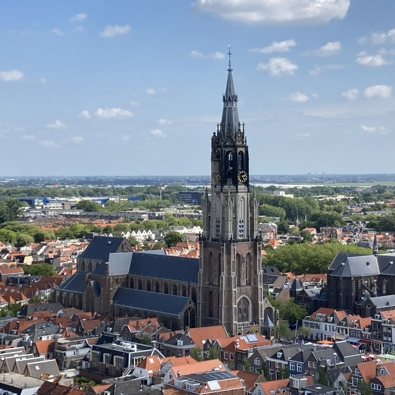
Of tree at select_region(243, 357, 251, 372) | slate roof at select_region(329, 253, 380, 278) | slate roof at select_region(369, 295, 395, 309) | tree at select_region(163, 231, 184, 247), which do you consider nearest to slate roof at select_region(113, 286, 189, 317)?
tree at select_region(243, 357, 251, 372)

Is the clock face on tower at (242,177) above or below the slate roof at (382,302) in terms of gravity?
above

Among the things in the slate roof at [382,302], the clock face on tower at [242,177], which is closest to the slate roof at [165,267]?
the clock face on tower at [242,177]

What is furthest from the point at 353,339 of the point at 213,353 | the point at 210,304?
the point at 213,353

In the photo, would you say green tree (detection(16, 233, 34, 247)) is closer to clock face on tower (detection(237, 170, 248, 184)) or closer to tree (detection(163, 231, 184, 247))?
tree (detection(163, 231, 184, 247))

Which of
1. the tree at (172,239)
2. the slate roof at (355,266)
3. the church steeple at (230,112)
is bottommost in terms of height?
the tree at (172,239)

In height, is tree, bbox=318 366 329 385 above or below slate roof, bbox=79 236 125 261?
below

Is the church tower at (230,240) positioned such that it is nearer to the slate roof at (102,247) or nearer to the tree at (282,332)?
the tree at (282,332)

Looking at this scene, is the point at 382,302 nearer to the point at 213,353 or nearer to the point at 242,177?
the point at 242,177
